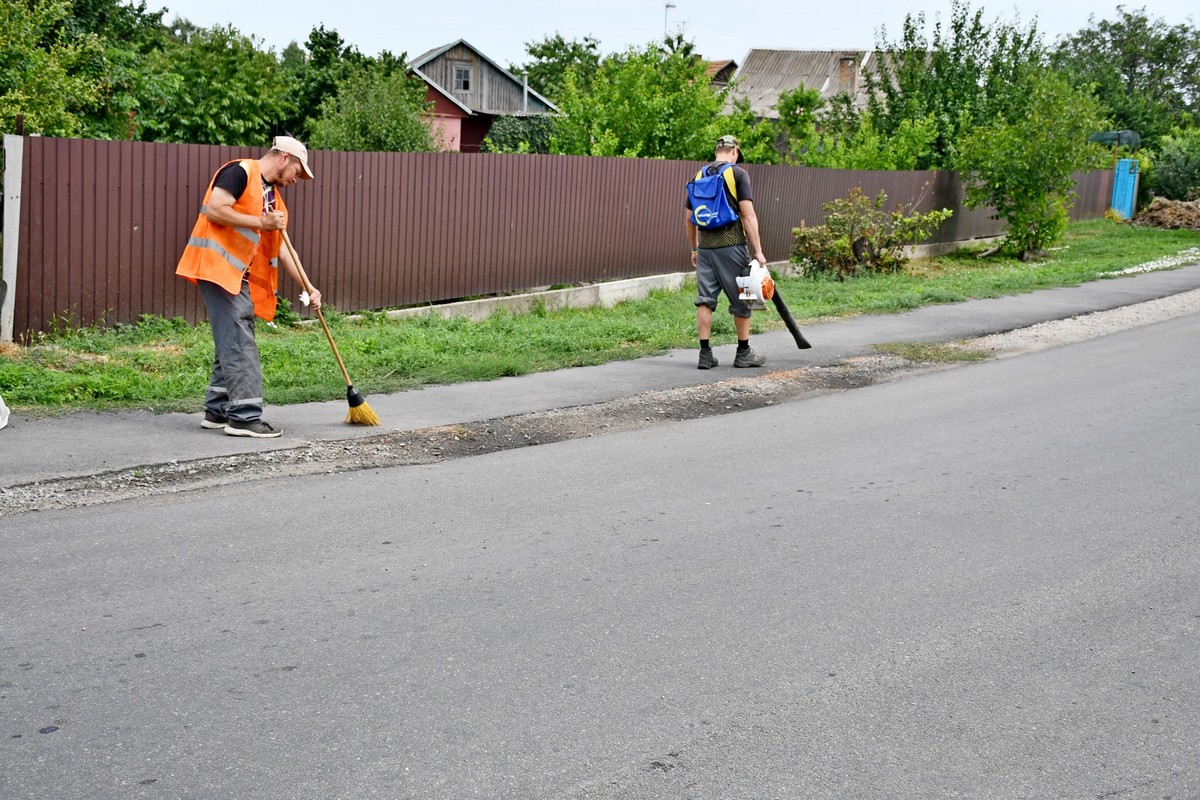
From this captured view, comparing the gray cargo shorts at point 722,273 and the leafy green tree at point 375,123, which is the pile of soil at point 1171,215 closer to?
the leafy green tree at point 375,123

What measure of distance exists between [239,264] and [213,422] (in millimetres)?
946

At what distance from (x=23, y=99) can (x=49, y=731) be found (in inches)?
439

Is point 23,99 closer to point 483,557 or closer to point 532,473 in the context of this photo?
point 532,473

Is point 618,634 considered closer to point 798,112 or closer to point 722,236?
point 722,236

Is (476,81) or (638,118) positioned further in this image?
(476,81)

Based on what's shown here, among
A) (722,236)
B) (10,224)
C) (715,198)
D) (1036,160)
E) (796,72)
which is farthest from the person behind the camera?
(796,72)

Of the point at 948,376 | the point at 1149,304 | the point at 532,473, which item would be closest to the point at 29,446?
the point at 532,473

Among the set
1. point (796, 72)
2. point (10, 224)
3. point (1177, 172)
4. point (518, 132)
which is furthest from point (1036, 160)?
point (796, 72)

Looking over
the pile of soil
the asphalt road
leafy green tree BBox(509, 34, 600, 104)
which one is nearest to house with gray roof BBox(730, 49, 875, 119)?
leafy green tree BBox(509, 34, 600, 104)

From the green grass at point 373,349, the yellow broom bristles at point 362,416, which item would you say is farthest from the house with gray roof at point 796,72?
the yellow broom bristles at point 362,416

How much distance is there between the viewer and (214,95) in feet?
93.7

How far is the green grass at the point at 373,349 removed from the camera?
8203mm

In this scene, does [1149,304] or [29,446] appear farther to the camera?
[1149,304]

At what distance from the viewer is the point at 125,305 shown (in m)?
10.6
